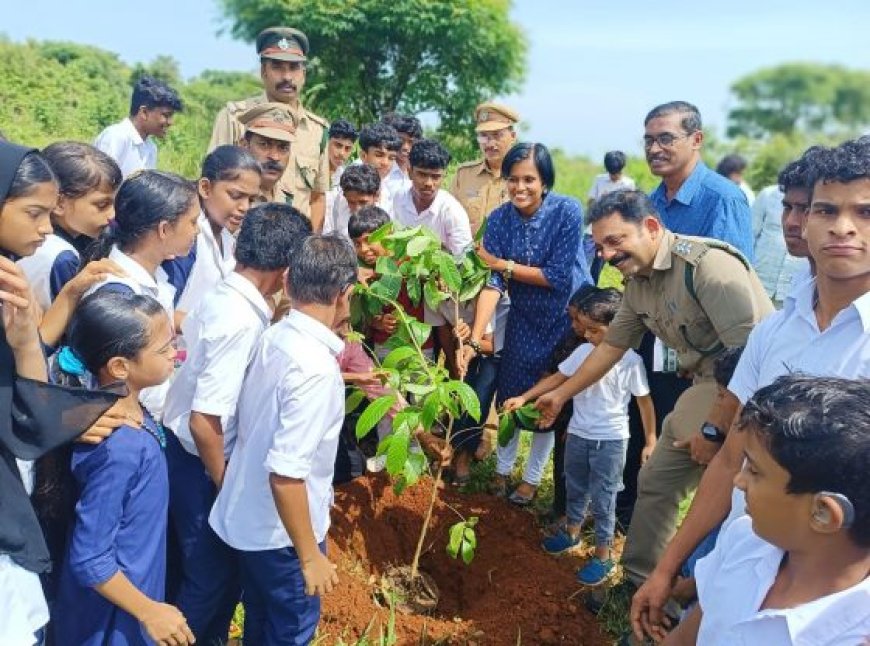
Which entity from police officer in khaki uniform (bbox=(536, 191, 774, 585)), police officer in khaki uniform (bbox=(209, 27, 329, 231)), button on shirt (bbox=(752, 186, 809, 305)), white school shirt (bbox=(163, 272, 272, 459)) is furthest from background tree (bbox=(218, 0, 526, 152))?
white school shirt (bbox=(163, 272, 272, 459))

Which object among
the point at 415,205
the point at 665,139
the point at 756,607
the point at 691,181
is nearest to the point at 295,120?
the point at 415,205

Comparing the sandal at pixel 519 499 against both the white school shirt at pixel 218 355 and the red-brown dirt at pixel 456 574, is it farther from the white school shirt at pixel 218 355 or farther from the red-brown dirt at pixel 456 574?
the white school shirt at pixel 218 355

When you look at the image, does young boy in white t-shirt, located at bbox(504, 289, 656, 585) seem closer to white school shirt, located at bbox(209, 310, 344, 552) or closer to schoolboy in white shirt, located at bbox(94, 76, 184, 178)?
white school shirt, located at bbox(209, 310, 344, 552)

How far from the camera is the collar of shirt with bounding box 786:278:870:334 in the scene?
6.10 feet

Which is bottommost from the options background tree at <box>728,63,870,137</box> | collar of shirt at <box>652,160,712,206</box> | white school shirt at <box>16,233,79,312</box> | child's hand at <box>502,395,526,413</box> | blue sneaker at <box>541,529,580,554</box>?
blue sneaker at <box>541,529,580,554</box>

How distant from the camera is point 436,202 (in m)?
4.36

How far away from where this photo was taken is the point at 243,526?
2.31 meters

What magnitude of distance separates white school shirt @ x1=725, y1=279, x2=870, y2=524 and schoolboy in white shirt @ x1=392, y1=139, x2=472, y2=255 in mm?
2274

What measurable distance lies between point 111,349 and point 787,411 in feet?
5.46

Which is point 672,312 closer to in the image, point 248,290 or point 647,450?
point 647,450

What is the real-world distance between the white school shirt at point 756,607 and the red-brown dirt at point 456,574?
61.8 inches

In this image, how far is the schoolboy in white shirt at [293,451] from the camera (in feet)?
7.06

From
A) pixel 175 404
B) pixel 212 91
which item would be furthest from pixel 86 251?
pixel 212 91

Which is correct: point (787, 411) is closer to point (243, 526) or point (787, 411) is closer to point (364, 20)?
point (243, 526)
